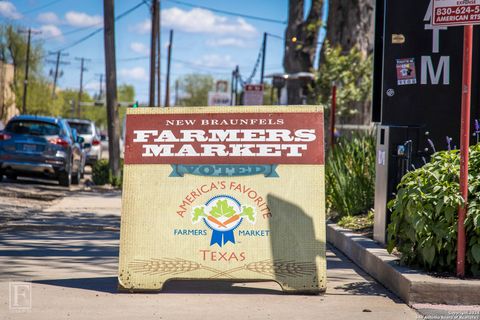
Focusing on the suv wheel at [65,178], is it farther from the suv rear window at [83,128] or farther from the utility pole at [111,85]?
the suv rear window at [83,128]

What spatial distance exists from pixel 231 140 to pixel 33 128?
14877 mm

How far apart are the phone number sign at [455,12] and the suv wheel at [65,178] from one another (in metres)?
15.9

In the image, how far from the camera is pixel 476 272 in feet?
23.7

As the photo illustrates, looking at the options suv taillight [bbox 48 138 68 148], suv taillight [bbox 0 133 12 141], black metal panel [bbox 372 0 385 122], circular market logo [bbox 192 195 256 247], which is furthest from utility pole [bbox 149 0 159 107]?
circular market logo [bbox 192 195 256 247]

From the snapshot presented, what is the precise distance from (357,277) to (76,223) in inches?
229

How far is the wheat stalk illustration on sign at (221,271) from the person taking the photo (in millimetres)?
7402

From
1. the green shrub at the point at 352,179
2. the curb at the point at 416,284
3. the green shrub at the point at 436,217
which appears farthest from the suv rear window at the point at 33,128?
the green shrub at the point at 436,217

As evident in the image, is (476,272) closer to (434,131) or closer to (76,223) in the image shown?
(434,131)

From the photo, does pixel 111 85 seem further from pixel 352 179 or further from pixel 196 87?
pixel 196 87

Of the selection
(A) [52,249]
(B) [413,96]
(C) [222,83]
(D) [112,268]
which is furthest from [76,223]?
(C) [222,83]

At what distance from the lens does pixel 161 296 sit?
24.0 ft

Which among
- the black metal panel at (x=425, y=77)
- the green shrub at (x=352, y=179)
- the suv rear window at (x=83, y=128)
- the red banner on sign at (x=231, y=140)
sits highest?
the black metal panel at (x=425, y=77)

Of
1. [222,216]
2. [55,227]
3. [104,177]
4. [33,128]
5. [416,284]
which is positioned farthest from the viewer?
[104,177]

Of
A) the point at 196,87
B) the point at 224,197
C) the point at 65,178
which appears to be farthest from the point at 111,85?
the point at 196,87
